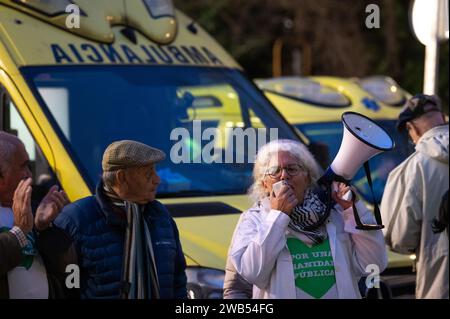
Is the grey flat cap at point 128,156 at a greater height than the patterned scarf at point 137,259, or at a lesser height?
greater

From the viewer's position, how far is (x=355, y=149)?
4.34 meters

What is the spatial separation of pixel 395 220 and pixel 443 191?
1.01ft

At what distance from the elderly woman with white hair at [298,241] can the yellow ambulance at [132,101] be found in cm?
84

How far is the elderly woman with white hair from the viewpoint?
13.7 ft

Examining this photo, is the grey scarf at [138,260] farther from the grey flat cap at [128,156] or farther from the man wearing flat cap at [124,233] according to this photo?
the grey flat cap at [128,156]

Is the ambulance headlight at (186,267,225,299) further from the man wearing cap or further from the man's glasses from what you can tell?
the man wearing cap

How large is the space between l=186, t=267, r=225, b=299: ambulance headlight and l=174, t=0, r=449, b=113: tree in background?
44.0 feet

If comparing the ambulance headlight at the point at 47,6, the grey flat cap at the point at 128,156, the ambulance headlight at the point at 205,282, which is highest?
the ambulance headlight at the point at 47,6

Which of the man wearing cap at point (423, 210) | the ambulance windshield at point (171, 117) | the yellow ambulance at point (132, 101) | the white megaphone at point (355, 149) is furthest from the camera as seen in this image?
the man wearing cap at point (423, 210)

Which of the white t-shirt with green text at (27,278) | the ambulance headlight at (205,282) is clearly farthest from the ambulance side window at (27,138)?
the white t-shirt with green text at (27,278)

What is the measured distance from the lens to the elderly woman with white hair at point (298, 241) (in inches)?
164

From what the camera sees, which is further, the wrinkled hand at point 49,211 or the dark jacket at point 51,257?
the wrinkled hand at point 49,211

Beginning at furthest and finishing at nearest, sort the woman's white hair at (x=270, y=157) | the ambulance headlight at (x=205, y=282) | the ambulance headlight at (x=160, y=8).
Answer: the ambulance headlight at (x=160, y=8) → the ambulance headlight at (x=205, y=282) → the woman's white hair at (x=270, y=157)
